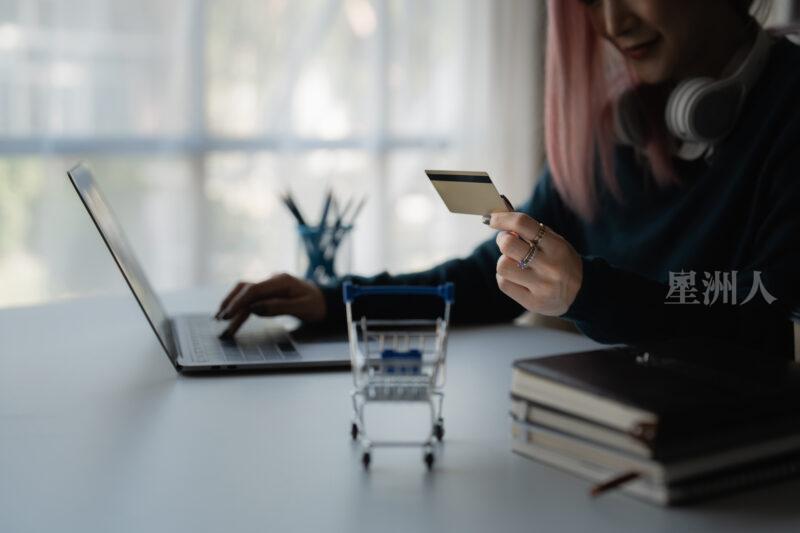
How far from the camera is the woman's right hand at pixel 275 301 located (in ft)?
4.38

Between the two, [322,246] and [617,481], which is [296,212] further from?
[617,481]

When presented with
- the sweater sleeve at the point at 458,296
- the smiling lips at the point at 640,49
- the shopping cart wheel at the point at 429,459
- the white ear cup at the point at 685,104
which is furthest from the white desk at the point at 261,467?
the smiling lips at the point at 640,49

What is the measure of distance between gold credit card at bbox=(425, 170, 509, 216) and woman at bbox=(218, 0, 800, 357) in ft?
0.20

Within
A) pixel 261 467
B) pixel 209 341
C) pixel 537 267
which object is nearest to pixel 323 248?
pixel 209 341

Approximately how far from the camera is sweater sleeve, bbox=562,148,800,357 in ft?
3.39

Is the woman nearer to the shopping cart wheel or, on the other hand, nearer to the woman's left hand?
the woman's left hand

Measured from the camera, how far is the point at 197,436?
3.03 feet

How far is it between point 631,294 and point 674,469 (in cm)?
36

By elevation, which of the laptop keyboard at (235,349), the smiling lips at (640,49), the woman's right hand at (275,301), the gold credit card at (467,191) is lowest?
→ the laptop keyboard at (235,349)

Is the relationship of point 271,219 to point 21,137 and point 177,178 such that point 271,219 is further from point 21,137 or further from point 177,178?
point 21,137

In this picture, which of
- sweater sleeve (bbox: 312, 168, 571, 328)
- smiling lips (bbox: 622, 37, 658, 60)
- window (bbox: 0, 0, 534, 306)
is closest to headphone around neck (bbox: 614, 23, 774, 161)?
smiling lips (bbox: 622, 37, 658, 60)

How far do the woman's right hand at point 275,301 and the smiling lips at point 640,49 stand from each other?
57cm

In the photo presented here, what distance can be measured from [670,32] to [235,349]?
75cm

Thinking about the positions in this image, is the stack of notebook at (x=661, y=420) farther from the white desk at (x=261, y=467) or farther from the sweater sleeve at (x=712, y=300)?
the sweater sleeve at (x=712, y=300)
